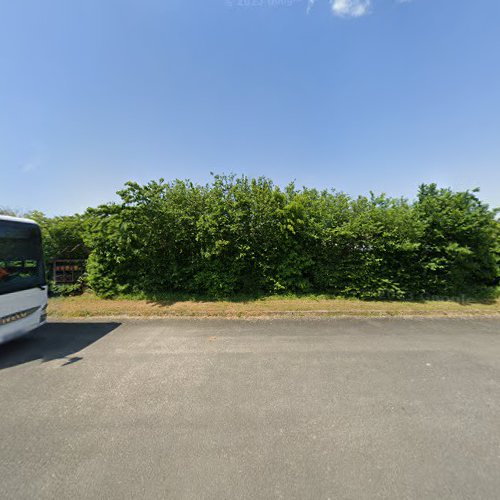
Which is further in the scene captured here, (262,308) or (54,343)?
(262,308)

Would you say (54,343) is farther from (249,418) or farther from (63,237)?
(63,237)

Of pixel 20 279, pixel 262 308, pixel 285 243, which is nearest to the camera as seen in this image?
pixel 20 279

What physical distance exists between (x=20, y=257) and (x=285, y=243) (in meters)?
6.99

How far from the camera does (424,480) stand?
1874 mm

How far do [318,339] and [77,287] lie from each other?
356 inches

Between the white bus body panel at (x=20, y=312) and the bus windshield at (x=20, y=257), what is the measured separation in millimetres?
142

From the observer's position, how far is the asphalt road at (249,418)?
185cm

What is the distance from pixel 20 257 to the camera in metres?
4.57

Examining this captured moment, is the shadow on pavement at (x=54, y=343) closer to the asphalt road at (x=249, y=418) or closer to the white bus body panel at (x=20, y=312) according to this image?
the asphalt road at (x=249, y=418)

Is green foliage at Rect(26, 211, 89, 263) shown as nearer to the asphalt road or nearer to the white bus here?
the white bus

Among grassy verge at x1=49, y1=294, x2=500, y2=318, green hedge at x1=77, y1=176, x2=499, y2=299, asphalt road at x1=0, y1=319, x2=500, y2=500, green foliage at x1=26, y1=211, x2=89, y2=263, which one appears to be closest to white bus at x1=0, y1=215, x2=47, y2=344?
asphalt road at x1=0, y1=319, x2=500, y2=500

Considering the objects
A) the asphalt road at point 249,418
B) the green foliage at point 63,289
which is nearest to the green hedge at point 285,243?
the green foliage at point 63,289

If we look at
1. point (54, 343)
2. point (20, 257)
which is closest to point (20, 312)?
point (54, 343)

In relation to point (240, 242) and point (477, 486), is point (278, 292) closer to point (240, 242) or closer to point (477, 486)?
point (240, 242)
